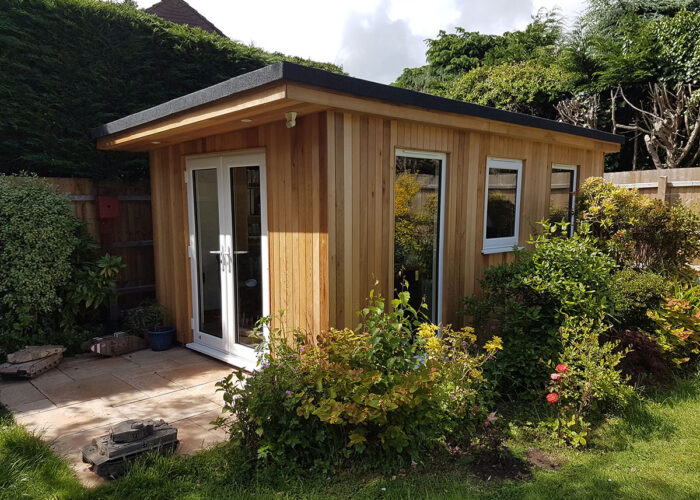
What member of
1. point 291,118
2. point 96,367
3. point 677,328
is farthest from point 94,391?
point 677,328

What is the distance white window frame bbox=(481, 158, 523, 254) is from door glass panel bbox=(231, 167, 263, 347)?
8.05 feet

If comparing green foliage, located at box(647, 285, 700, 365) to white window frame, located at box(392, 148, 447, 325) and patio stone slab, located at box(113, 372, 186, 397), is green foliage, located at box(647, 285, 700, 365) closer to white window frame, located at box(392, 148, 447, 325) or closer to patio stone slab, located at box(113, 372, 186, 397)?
white window frame, located at box(392, 148, 447, 325)

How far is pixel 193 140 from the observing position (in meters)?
5.13

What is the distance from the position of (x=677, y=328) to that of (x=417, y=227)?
265 cm

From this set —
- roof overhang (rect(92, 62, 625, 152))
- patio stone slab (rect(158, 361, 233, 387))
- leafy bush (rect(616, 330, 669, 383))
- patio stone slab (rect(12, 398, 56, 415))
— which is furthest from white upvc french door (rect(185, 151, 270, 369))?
leafy bush (rect(616, 330, 669, 383))

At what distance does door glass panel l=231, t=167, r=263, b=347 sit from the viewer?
451 cm

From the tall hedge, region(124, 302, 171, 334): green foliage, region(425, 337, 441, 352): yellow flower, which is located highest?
the tall hedge

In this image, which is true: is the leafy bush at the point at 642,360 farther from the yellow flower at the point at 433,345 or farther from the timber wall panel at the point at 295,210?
the timber wall panel at the point at 295,210

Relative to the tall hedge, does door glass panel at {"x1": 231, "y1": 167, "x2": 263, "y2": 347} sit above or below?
below

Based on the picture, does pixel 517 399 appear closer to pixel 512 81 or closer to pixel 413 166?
pixel 413 166

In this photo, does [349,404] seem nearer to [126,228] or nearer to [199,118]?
[199,118]

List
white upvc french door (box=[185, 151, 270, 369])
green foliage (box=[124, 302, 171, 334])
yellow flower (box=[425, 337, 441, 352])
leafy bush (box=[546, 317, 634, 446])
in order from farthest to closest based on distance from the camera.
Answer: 1. green foliage (box=[124, 302, 171, 334])
2. white upvc french door (box=[185, 151, 270, 369])
3. yellow flower (box=[425, 337, 441, 352])
4. leafy bush (box=[546, 317, 634, 446])

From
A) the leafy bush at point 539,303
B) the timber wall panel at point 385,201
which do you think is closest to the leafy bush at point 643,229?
the timber wall panel at point 385,201

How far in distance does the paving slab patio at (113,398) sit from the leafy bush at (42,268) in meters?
0.55
